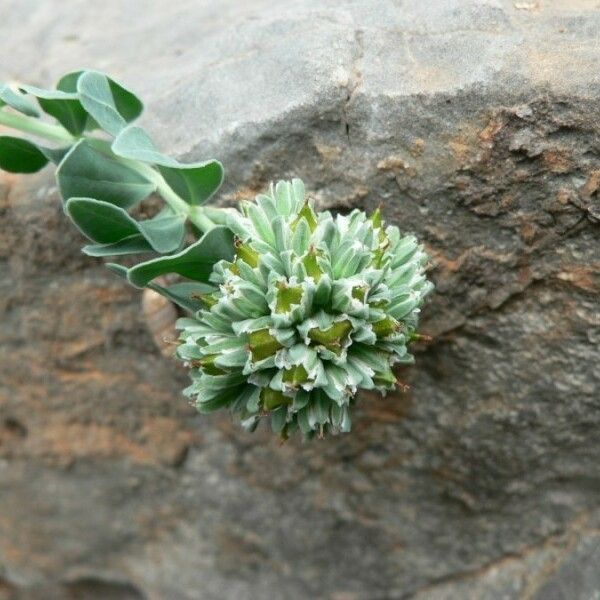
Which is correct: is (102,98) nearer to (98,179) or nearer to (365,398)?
(98,179)

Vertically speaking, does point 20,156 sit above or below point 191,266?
above

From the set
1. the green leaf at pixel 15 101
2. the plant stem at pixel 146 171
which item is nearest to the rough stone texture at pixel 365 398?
the plant stem at pixel 146 171

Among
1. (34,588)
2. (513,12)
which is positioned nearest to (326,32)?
(513,12)

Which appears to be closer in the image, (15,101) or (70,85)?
(15,101)

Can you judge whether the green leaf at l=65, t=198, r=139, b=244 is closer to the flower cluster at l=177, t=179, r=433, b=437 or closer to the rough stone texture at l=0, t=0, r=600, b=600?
the flower cluster at l=177, t=179, r=433, b=437

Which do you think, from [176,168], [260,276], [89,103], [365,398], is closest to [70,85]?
[89,103]

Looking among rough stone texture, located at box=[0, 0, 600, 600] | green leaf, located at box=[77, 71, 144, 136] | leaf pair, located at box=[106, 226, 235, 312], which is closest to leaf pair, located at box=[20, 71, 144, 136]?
green leaf, located at box=[77, 71, 144, 136]

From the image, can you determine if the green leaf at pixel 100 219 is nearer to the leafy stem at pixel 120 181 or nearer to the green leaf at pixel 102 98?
the leafy stem at pixel 120 181
